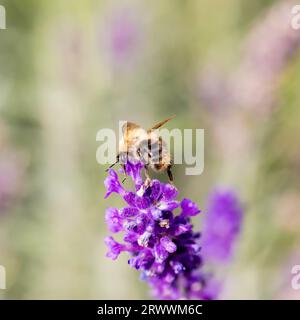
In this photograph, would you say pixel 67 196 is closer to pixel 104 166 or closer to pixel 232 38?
pixel 104 166

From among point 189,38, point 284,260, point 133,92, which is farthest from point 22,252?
point 189,38

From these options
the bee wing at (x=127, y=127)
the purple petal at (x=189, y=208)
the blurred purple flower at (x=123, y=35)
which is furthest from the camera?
the blurred purple flower at (x=123, y=35)

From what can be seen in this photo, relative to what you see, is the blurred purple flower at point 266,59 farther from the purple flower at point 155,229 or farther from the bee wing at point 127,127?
the purple flower at point 155,229

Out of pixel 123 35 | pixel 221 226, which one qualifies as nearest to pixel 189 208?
pixel 221 226

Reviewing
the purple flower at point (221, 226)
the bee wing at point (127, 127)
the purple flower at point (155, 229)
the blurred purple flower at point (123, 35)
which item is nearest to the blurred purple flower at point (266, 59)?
the purple flower at point (221, 226)

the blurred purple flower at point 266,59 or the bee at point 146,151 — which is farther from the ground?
the blurred purple flower at point 266,59

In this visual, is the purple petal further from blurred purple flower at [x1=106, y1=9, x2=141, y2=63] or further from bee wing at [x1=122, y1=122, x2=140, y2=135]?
blurred purple flower at [x1=106, y1=9, x2=141, y2=63]
